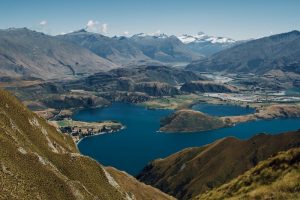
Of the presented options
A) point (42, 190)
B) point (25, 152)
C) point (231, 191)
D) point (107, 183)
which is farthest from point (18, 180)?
point (231, 191)

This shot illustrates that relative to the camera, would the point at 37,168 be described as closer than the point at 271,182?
No

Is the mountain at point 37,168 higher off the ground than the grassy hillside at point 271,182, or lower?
lower

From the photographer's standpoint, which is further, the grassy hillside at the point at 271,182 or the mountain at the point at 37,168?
the mountain at the point at 37,168

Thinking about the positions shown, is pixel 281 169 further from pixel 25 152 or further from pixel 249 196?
pixel 25 152

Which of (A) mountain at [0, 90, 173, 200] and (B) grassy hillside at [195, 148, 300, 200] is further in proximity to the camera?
(A) mountain at [0, 90, 173, 200]
